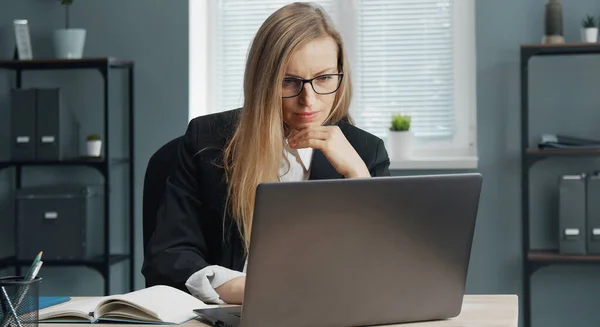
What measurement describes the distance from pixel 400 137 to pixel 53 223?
5.36 ft

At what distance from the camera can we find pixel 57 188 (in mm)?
4035

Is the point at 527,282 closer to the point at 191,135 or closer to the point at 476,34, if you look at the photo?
the point at 476,34

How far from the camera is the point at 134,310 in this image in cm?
143

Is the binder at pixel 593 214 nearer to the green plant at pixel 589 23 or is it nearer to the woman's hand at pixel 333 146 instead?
the green plant at pixel 589 23

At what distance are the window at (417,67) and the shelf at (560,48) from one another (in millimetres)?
398

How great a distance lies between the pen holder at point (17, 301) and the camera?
121 cm

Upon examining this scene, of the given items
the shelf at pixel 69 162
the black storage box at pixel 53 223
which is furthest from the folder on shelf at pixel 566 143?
the black storage box at pixel 53 223

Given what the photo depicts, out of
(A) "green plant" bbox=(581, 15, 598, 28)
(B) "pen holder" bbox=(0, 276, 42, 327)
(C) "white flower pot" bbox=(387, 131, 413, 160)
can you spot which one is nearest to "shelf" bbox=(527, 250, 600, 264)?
(C) "white flower pot" bbox=(387, 131, 413, 160)

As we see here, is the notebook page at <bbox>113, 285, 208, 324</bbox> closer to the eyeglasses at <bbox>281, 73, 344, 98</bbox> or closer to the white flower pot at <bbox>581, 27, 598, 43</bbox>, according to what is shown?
the eyeglasses at <bbox>281, 73, 344, 98</bbox>

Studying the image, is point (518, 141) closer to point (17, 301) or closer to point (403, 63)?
point (403, 63)

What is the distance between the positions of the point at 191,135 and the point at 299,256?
85cm

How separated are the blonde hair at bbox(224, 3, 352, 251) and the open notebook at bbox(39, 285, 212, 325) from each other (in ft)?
1.27

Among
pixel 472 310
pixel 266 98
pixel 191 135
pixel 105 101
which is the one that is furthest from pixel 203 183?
pixel 105 101

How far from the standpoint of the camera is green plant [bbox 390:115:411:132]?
3863 millimetres
